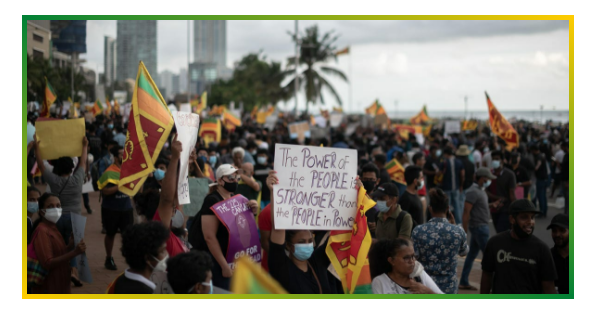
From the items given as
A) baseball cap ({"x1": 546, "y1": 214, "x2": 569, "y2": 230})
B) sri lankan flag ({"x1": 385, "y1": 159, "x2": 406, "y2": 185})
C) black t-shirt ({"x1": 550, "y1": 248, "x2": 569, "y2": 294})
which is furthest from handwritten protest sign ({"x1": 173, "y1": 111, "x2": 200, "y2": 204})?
sri lankan flag ({"x1": 385, "y1": 159, "x2": 406, "y2": 185})

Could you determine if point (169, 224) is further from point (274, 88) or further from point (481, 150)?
point (274, 88)

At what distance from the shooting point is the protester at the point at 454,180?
1184cm

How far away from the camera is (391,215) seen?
6.34 meters

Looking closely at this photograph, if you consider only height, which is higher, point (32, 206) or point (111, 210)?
point (32, 206)

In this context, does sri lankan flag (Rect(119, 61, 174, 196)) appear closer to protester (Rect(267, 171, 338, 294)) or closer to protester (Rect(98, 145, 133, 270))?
protester (Rect(267, 171, 338, 294))

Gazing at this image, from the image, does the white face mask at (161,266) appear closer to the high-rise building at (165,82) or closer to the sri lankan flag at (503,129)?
the sri lankan flag at (503,129)

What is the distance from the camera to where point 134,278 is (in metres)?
3.98

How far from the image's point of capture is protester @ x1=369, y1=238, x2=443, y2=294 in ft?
14.6

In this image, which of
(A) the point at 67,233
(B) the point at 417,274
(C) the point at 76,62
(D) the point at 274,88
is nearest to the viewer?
(B) the point at 417,274

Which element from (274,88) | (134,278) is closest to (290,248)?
(134,278)

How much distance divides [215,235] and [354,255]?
1122 mm

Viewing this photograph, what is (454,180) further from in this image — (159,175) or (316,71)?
(316,71)

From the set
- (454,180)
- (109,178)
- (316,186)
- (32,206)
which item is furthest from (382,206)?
(454,180)

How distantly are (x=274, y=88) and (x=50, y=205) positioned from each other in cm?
4777
